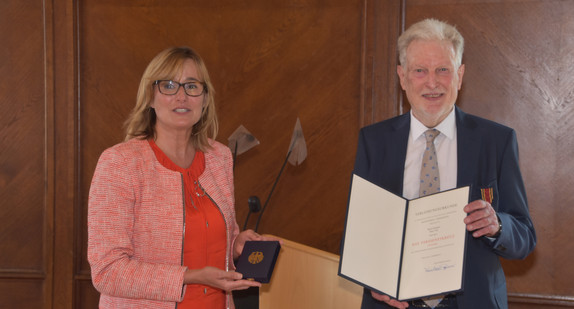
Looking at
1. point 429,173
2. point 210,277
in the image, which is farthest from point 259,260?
point 429,173

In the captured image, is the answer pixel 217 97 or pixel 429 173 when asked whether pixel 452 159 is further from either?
pixel 217 97

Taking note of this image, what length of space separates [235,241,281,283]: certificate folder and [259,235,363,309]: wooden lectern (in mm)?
391

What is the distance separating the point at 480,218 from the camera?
1659mm

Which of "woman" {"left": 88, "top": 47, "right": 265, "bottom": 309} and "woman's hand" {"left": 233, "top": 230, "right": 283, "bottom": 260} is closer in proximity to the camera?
"woman" {"left": 88, "top": 47, "right": 265, "bottom": 309}

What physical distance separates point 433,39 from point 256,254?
1.08 metres

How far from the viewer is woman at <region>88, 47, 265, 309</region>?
76.5 inches

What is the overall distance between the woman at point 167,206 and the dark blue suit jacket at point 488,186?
2.17ft

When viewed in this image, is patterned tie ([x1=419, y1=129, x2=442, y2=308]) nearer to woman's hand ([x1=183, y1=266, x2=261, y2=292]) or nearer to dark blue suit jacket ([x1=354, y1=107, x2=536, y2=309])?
dark blue suit jacket ([x1=354, y1=107, x2=536, y2=309])

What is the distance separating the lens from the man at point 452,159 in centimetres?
182

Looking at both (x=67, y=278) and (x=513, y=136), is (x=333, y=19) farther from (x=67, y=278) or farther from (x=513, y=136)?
(x=67, y=278)

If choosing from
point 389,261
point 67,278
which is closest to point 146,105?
point 389,261

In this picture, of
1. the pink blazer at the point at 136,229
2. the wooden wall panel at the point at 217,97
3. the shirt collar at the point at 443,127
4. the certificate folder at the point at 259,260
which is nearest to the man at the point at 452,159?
the shirt collar at the point at 443,127

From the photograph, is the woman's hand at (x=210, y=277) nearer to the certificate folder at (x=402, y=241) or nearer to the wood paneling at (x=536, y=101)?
the certificate folder at (x=402, y=241)

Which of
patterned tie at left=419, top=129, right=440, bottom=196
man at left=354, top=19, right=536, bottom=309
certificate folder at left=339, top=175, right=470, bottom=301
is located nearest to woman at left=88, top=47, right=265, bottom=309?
certificate folder at left=339, top=175, right=470, bottom=301
